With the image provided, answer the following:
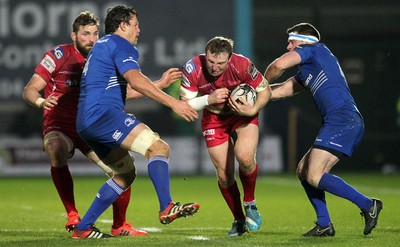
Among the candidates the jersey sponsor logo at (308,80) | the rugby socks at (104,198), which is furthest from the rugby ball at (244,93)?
the rugby socks at (104,198)

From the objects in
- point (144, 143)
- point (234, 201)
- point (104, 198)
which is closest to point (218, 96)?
point (144, 143)

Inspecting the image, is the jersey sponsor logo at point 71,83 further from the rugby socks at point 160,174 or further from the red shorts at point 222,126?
the rugby socks at point 160,174

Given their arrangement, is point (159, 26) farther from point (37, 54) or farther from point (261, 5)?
point (261, 5)

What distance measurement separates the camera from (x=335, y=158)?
9.48 metres

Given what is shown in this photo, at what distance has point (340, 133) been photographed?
9.45 metres

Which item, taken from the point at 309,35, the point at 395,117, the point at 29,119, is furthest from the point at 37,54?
the point at 309,35

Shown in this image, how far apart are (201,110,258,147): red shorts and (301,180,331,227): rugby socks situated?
0.87 metres

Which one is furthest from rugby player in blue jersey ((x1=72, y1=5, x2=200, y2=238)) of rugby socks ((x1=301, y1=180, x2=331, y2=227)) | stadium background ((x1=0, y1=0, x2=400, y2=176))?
stadium background ((x1=0, y1=0, x2=400, y2=176))

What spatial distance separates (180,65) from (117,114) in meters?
11.4

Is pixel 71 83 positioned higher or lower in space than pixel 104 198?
higher

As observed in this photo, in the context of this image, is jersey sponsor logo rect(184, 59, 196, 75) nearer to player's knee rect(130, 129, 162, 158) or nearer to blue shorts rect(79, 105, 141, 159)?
blue shorts rect(79, 105, 141, 159)

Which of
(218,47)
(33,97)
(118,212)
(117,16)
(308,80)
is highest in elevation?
(117,16)

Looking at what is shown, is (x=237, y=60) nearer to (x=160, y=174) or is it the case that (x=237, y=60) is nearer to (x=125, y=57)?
(x=125, y=57)

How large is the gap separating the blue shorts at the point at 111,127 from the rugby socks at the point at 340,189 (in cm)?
181
